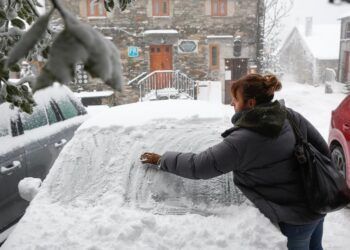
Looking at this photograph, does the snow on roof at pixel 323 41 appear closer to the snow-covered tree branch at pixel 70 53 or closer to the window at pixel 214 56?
the window at pixel 214 56

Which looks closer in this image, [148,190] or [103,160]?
[148,190]

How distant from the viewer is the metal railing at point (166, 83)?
16.9m

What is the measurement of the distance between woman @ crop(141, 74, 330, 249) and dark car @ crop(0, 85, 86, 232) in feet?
8.59

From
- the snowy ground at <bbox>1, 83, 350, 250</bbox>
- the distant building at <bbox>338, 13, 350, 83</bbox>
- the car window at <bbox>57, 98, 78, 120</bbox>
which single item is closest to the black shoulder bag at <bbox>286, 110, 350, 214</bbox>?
the snowy ground at <bbox>1, 83, 350, 250</bbox>

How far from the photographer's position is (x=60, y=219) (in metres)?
2.62

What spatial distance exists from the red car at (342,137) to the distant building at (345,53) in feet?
82.1

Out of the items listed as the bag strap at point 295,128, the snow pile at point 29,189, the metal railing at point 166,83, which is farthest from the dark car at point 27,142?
the metal railing at point 166,83

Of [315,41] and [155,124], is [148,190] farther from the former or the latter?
[315,41]

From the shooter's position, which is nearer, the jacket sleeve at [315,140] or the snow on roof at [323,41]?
the jacket sleeve at [315,140]

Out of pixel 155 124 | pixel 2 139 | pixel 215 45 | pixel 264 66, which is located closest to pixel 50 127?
pixel 2 139

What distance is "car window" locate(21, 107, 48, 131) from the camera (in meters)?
4.90

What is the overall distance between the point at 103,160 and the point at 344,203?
173 centimetres

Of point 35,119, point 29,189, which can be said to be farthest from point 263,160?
point 35,119

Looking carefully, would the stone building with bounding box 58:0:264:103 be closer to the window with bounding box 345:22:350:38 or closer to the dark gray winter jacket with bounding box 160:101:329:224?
the window with bounding box 345:22:350:38
